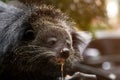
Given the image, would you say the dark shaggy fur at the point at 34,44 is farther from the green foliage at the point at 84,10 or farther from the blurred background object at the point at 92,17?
the green foliage at the point at 84,10

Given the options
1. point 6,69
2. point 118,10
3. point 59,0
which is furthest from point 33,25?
point 118,10

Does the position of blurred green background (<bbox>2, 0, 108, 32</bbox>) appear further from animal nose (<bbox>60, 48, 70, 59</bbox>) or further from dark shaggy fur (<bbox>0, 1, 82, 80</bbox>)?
animal nose (<bbox>60, 48, 70, 59</bbox>)

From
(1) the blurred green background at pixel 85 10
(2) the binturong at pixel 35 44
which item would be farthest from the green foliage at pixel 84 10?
(2) the binturong at pixel 35 44

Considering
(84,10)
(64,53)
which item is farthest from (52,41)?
(84,10)

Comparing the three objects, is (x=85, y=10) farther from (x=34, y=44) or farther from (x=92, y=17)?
(x=34, y=44)

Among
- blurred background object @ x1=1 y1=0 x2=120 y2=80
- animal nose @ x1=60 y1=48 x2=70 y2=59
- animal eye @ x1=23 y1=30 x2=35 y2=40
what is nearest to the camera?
animal nose @ x1=60 y1=48 x2=70 y2=59

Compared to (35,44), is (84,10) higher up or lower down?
higher up

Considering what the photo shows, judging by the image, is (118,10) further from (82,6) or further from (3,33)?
(3,33)

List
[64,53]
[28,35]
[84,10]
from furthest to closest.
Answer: [84,10] → [28,35] → [64,53]

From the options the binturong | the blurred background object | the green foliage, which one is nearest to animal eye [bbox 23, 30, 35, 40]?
the binturong
